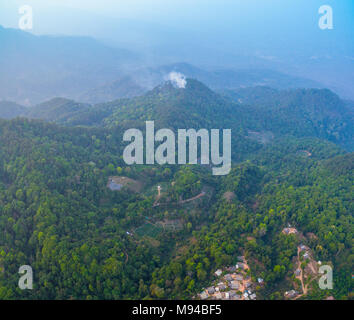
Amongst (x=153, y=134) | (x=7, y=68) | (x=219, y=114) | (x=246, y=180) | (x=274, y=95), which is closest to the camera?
(x=246, y=180)

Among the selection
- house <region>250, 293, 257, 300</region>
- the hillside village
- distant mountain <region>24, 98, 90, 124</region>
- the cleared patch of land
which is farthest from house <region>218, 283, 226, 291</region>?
distant mountain <region>24, 98, 90, 124</region>

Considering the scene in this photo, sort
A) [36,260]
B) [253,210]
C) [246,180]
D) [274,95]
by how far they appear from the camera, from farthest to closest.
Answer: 1. [274,95]
2. [246,180]
3. [253,210]
4. [36,260]

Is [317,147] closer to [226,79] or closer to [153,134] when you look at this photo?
[153,134]

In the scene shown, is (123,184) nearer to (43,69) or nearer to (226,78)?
(226,78)

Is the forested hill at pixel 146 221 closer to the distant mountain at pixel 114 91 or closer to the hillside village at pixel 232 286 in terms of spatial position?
the hillside village at pixel 232 286

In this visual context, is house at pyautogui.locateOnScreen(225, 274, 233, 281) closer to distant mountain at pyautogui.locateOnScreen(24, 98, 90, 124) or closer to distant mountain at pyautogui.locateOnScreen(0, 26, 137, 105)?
distant mountain at pyautogui.locateOnScreen(24, 98, 90, 124)


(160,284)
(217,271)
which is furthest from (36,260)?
(217,271)

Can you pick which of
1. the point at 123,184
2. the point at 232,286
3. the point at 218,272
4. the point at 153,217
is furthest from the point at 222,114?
the point at 232,286
